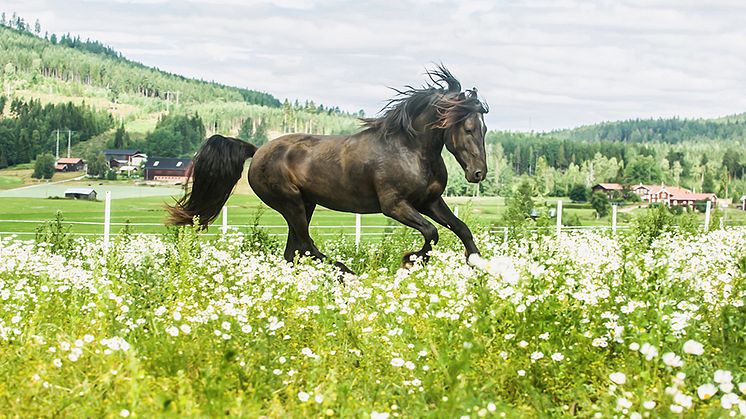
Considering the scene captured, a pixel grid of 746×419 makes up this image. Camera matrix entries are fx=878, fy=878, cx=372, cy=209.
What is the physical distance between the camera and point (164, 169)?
231ft

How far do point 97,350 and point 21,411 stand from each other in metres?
0.76

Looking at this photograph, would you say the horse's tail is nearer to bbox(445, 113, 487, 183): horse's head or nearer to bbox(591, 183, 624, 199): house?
bbox(445, 113, 487, 183): horse's head

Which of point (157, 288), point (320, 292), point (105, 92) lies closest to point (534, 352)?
point (320, 292)

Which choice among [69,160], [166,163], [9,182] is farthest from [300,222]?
[69,160]

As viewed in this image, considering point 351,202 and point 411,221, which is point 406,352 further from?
point 351,202

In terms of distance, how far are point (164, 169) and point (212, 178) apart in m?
61.3

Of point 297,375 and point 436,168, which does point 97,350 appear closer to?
point 297,375

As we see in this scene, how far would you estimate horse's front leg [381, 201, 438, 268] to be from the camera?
924cm

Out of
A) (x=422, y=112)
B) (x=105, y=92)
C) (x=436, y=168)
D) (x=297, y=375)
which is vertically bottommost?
(x=297, y=375)

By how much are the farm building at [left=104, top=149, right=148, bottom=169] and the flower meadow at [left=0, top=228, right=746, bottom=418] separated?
7638 centimetres

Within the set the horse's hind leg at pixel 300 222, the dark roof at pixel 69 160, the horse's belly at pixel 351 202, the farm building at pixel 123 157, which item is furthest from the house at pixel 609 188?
the horse's belly at pixel 351 202

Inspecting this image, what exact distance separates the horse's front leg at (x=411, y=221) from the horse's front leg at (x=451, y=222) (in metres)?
0.26

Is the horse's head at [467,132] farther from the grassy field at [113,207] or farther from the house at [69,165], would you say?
the house at [69,165]

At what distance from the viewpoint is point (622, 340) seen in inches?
204
